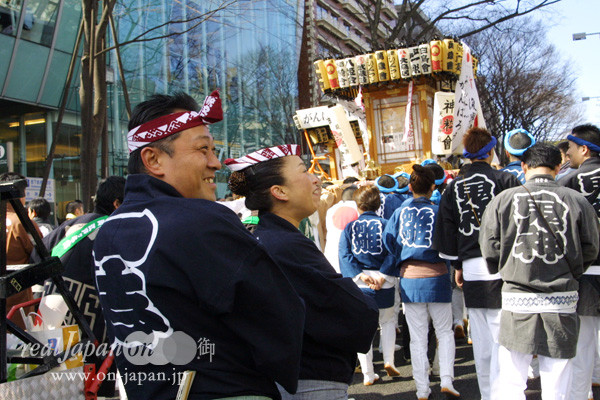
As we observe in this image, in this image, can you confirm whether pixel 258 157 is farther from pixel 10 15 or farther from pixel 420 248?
pixel 10 15

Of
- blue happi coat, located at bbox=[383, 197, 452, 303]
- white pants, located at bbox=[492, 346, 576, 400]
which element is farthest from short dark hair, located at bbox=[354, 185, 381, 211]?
white pants, located at bbox=[492, 346, 576, 400]

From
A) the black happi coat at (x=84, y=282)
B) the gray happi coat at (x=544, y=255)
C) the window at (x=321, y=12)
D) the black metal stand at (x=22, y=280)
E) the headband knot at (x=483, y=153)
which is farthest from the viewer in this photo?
the window at (x=321, y=12)

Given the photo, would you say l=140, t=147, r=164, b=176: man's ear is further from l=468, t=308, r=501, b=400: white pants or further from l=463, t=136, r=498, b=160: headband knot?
l=463, t=136, r=498, b=160: headband knot

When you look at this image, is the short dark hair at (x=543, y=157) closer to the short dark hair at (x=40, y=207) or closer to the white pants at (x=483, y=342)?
the white pants at (x=483, y=342)

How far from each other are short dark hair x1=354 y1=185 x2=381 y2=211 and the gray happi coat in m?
1.95

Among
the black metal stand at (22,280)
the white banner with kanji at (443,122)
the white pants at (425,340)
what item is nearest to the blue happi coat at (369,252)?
the white pants at (425,340)

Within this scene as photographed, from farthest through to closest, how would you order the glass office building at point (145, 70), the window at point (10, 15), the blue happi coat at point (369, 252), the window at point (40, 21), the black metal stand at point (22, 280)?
1. the glass office building at point (145, 70)
2. the window at point (40, 21)
3. the window at point (10, 15)
4. the blue happi coat at point (369, 252)
5. the black metal stand at point (22, 280)

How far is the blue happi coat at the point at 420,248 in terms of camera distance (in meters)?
4.61

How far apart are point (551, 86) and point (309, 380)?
87.0 ft

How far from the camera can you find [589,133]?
4.45 meters

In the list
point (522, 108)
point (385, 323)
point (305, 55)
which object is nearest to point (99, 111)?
point (385, 323)

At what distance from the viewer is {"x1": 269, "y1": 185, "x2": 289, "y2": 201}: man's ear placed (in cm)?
240

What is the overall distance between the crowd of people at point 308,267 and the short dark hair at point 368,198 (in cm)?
2

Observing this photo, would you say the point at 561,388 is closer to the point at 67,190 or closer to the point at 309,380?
the point at 309,380
